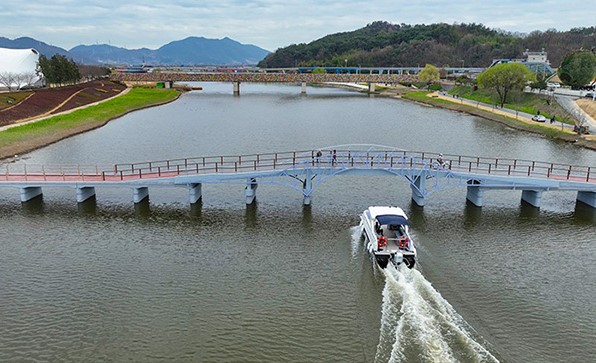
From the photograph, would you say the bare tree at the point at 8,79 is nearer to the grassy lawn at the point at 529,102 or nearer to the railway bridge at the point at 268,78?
the railway bridge at the point at 268,78

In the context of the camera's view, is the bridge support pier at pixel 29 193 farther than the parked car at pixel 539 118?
No

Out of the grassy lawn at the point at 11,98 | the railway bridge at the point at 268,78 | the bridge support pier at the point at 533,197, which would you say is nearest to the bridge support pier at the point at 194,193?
the bridge support pier at the point at 533,197

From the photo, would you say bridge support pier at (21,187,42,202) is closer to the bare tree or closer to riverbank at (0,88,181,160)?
riverbank at (0,88,181,160)

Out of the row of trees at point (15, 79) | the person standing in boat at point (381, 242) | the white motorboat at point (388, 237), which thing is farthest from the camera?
the row of trees at point (15, 79)

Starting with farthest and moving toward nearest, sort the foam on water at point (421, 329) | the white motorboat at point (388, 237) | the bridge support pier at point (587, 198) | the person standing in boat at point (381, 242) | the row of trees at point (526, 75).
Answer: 1. the row of trees at point (526, 75)
2. the bridge support pier at point (587, 198)
3. the person standing in boat at point (381, 242)
4. the white motorboat at point (388, 237)
5. the foam on water at point (421, 329)

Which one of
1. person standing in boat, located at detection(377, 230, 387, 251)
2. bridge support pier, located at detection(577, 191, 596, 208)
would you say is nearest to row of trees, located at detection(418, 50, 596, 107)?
bridge support pier, located at detection(577, 191, 596, 208)

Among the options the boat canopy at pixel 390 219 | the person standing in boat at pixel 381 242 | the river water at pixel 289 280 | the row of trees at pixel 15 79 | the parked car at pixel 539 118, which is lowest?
the river water at pixel 289 280

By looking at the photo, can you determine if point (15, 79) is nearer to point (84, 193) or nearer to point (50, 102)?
point (50, 102)
